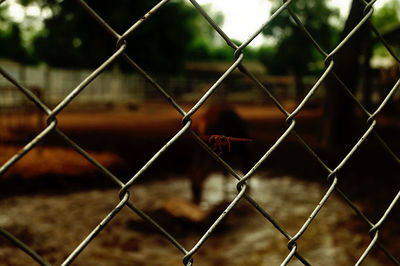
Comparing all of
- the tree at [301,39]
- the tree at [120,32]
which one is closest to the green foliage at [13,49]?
the tree at [120,32]

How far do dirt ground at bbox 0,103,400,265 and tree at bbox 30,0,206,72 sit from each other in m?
15.1

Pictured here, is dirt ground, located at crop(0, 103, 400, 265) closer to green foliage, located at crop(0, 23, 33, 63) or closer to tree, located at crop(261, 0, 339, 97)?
tree, located at crop(261, 0, 339, 97)

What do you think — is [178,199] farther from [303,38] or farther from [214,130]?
[303,38]

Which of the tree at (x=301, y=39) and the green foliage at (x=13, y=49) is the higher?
the green foliage at (x=13, y=49)

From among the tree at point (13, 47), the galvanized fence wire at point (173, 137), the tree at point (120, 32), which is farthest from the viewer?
the tree at point (13, 47)

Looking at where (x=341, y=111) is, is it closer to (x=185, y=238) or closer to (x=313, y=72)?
(x=185, y=238)

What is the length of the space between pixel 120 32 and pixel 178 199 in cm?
1851

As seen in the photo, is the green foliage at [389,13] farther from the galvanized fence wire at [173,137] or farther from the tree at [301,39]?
the galvanized fence wire at [173,137]

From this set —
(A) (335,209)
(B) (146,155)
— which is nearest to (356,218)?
(A) (335,209)

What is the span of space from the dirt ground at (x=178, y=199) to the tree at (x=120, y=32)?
1510 cm

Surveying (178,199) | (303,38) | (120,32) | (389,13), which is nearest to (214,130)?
(178,199)

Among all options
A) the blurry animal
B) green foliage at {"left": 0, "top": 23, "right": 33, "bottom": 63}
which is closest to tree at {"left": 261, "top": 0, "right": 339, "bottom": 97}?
the blurry animal

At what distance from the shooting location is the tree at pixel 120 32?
22.1 metres

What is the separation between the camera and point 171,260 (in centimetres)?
348
